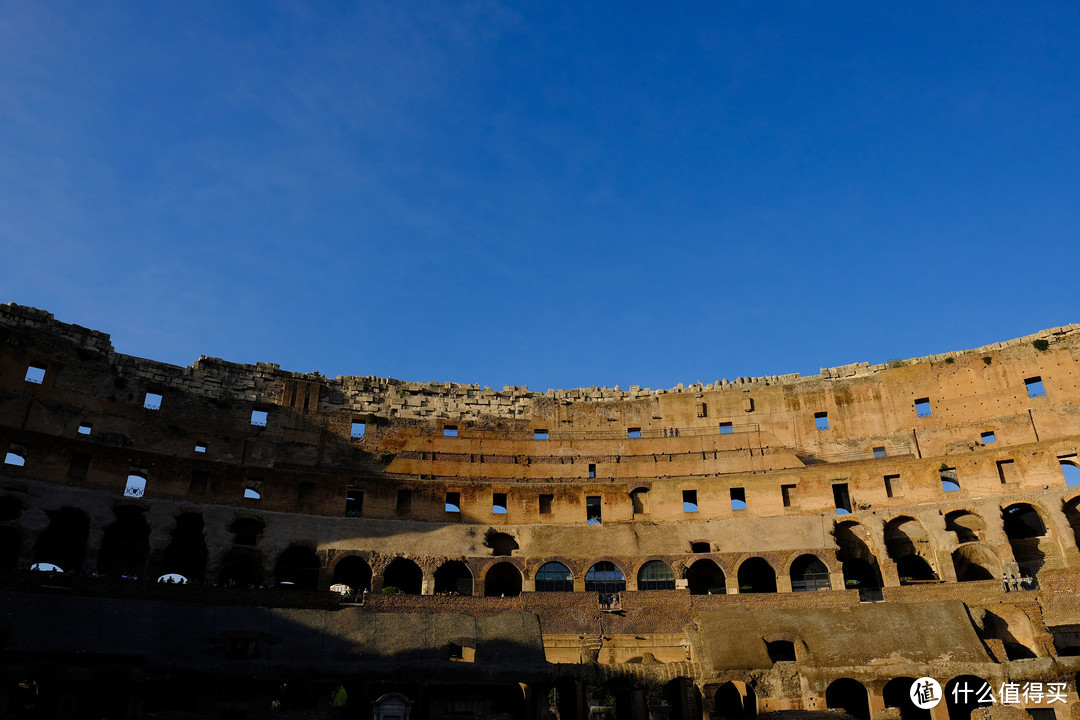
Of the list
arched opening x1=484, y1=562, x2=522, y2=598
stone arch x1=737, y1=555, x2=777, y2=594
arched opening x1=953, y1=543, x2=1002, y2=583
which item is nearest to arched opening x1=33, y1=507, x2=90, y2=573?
arched opening x1=484, y1=562, x2=522, y2=598

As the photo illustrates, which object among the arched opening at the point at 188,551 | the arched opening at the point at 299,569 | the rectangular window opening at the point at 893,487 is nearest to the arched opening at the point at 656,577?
the rectangular window opening at the point at 893,487

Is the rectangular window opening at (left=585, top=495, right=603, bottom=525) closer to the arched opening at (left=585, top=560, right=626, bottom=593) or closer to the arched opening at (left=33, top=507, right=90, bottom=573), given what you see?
the arched opening at (left=585, top=560, right=626, bottom=593)

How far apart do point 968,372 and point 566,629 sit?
100 ft

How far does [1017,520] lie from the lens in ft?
139

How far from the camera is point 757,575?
4409 cm

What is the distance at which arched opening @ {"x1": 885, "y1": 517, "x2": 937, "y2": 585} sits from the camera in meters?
41.8

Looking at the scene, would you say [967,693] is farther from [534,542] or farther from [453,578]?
[453,578]

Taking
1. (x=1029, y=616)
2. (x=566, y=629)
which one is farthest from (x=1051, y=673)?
(x=566, y=629)

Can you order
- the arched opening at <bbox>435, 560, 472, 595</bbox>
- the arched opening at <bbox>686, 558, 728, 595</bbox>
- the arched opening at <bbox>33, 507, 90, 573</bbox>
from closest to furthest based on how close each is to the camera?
the arched opening at <bbox>33, 507, 90, 573</bbox>
the arched opening at <bbox>435, 560, 472, 595</bbox>
the arched opening at <bbox>686, 558, 728, 595</bbox>

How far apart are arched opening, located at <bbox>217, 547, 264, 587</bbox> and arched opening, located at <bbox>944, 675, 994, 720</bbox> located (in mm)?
32191

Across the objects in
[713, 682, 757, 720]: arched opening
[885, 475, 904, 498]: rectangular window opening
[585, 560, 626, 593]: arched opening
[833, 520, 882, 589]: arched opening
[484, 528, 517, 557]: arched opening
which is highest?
[885, 475, 904, 498]: rectangular window opening

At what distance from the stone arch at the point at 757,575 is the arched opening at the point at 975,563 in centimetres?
924

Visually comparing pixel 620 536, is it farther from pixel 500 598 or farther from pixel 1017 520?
pixel 1017 520

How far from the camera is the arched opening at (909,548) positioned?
41.8 m
